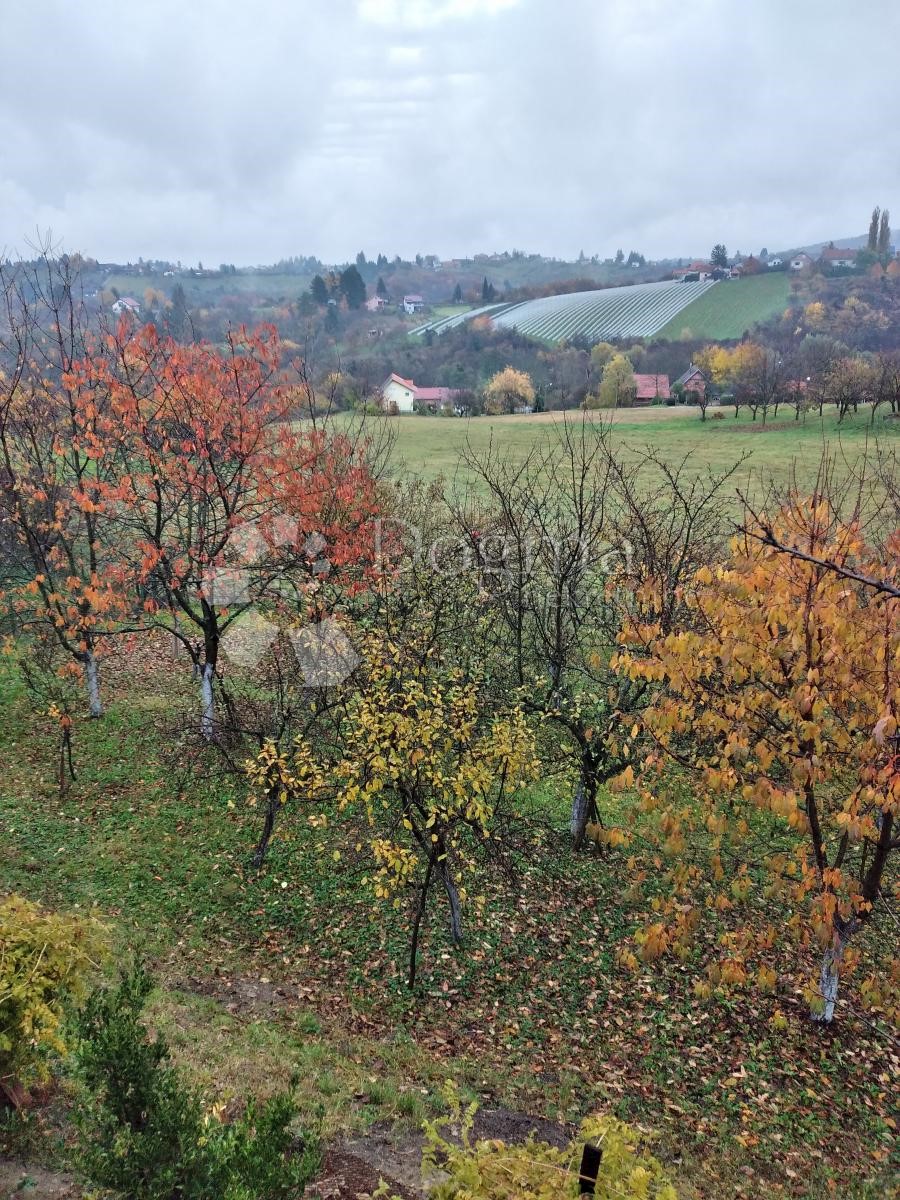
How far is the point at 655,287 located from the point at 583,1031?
6990 inches

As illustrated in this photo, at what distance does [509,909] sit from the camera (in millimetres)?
11273

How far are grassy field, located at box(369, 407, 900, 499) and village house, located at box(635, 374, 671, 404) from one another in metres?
14.5

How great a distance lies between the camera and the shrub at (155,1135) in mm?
4094

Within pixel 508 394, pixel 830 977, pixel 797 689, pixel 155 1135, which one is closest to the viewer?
pixel 155 1135

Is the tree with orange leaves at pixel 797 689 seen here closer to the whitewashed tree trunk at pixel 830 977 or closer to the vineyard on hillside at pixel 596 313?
the whitewashed tree trunk at pixel 830 977

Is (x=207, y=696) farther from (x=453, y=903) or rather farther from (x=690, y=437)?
(x=690, y=437)

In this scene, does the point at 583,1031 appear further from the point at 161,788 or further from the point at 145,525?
the point at 145,525

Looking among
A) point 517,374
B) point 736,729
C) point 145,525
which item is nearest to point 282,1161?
point 736,729

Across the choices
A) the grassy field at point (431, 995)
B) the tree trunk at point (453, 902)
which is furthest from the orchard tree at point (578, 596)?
the tree trunk at point (453, 902)

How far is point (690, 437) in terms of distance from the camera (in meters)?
53.4

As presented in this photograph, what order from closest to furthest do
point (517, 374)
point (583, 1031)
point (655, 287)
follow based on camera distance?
point (583, 1031), point (517, 374), point (655, 287)

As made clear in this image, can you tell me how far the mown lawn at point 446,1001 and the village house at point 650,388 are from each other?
75.8 meters

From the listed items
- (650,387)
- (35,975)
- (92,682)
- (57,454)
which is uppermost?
(650,387)

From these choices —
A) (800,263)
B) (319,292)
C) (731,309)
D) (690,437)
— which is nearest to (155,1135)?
(690,437)
